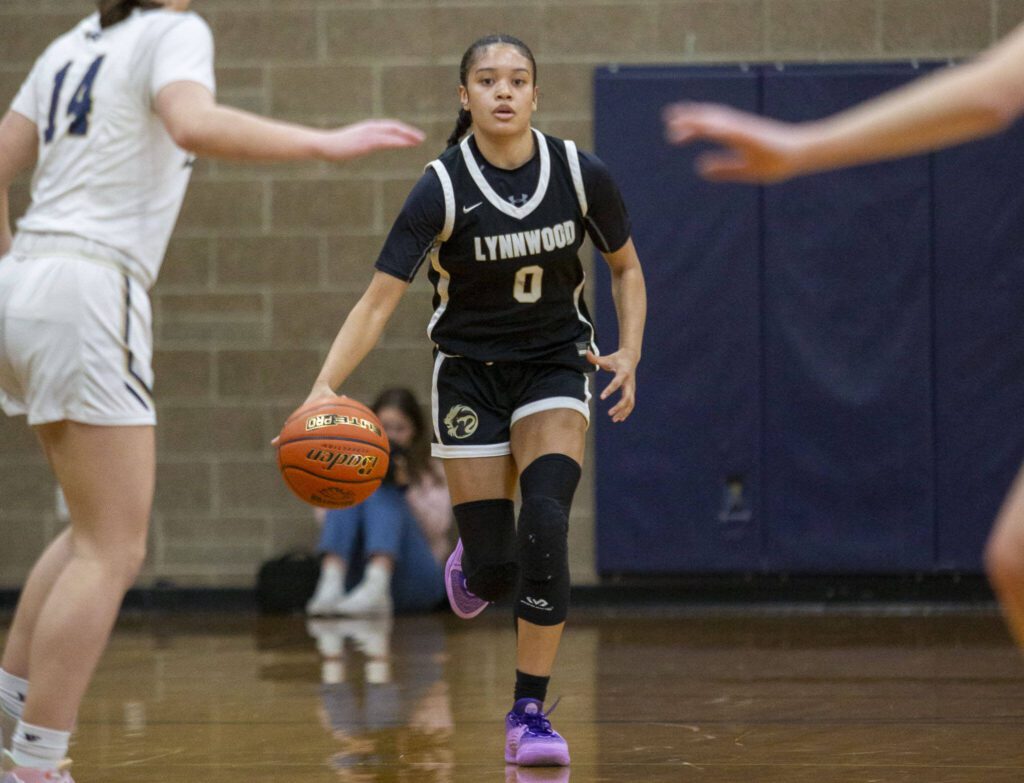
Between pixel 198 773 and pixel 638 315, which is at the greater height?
pixel 638 315

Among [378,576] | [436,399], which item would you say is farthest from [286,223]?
[436,399]

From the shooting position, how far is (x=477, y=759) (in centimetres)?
371

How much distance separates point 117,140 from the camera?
2795mm

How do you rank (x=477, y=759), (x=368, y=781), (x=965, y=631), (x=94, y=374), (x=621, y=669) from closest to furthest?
(x=94, y=374) < (x=368, y=781) < (x=477, y=759) < (x=621, y=669) < (x=965, y=631)

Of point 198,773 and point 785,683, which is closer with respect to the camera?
point 198,773

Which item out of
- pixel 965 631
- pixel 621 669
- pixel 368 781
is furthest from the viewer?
pixel 965 631

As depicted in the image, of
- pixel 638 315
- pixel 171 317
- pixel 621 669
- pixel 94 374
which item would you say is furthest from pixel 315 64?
pixel 94 374

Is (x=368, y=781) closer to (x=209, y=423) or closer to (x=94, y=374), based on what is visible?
(x=94, y=374)

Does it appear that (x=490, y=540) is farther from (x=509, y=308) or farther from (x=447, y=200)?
(x=447, y=200)

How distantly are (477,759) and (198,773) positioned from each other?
0.66 m

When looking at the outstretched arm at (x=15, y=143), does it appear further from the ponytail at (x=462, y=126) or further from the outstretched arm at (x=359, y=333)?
the ponytail at (x=462, y=126)

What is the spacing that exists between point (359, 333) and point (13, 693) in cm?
117

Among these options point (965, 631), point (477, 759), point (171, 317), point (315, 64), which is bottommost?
point (965, 631)

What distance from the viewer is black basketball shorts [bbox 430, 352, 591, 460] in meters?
3.89
